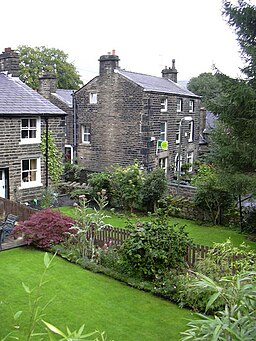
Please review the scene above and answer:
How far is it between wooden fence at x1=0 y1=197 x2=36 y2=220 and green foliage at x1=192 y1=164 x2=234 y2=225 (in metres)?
8.35

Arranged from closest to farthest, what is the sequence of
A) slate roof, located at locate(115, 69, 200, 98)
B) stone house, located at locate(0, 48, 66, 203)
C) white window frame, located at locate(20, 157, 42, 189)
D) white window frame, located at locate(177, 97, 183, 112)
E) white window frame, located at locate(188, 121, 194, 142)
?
1. stone house, located at locate(0, 48, 66, 203)
2. white window frame, located at locate(20, 157, 42, 189)
3. slate roof, located at locate(115, 69, 200, 98)
4. white window frame, located at locate(177, 97, 183, 112)
5. white window frame, located at locate(188, 121, 194, 142)

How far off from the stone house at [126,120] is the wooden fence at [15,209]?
1207 centimetres

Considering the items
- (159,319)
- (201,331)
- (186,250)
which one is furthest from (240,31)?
(201,331)

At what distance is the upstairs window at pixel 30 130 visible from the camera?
2158 cm

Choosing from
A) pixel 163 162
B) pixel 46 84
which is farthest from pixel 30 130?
pixel 46 84

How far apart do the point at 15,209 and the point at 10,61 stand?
10.7 meters

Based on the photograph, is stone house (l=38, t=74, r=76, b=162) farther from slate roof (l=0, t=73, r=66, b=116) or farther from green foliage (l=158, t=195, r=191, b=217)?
green foliage (l=158, t=195, r=191, b=217)

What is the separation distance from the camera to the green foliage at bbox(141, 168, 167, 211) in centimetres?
2067

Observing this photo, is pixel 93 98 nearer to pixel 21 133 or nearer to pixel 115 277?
pixel 21 133

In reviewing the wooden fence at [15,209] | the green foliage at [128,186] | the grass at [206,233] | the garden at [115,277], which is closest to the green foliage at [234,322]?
the garden at [115,277]

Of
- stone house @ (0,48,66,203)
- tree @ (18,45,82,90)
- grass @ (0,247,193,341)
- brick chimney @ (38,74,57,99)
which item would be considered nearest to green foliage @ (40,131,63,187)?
stone house @ (0,48,66,203)

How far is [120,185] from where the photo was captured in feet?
70.7

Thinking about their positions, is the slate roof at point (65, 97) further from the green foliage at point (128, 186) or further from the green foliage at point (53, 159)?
the green foliage at point (128, 186)

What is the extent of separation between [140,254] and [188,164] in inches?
890
